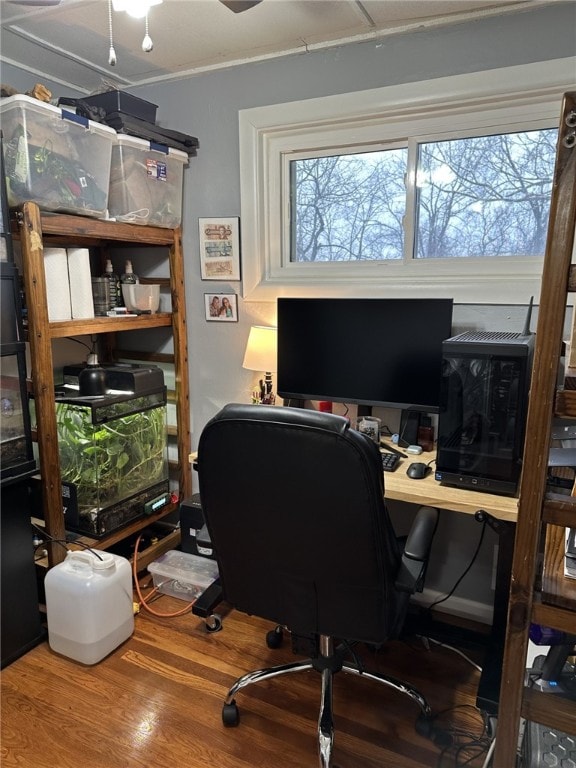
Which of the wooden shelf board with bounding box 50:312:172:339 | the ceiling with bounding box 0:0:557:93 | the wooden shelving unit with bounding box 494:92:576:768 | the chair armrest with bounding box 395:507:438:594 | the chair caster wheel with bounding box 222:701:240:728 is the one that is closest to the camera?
the wooden shelving unit with bounding box 494:92:576:768

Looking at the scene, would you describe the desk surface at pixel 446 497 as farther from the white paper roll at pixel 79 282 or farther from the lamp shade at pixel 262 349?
the white paper roll at pixel 79 282

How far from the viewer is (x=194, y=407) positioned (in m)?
2.66

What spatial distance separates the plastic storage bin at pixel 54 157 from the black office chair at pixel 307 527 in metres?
1.21

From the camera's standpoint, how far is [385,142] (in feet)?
6.86

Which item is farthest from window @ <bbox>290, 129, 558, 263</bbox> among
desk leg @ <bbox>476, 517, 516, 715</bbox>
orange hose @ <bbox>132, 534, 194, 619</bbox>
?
orange hose @ <bbox>132, 534, 194, 619</bbox>

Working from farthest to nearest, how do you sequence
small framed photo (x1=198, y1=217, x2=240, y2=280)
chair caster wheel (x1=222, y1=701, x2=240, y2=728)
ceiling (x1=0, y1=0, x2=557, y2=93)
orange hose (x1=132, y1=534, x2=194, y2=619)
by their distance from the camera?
small framed photo (x1=198, y1=217, x2=240, y2=280), orange hose (x1=132, y1=534, x2=194, y2=619), ceiling (x1=0, y1=0, x2=557, y2=93), chair caster wheel (x1=222, y1=701, x2=240, y2=728)

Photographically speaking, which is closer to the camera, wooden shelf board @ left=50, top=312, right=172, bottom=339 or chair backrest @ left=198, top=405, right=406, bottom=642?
chair backrest @ left=198, top=405, right=406, bottom=642

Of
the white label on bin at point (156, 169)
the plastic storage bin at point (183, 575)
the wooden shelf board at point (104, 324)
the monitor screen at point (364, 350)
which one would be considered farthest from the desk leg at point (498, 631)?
the white label on bin at point (156, 169)

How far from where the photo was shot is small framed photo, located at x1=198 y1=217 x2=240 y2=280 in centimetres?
238

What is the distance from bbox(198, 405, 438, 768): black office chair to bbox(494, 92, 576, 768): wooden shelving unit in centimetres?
42

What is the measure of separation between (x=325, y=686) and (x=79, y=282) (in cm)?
175

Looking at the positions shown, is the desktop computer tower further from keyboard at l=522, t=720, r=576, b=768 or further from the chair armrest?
keyboard at l=522, t=720, r=576, b=768

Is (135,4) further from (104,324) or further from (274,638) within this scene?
(274,638)

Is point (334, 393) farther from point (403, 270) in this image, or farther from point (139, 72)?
point (139, 72)
